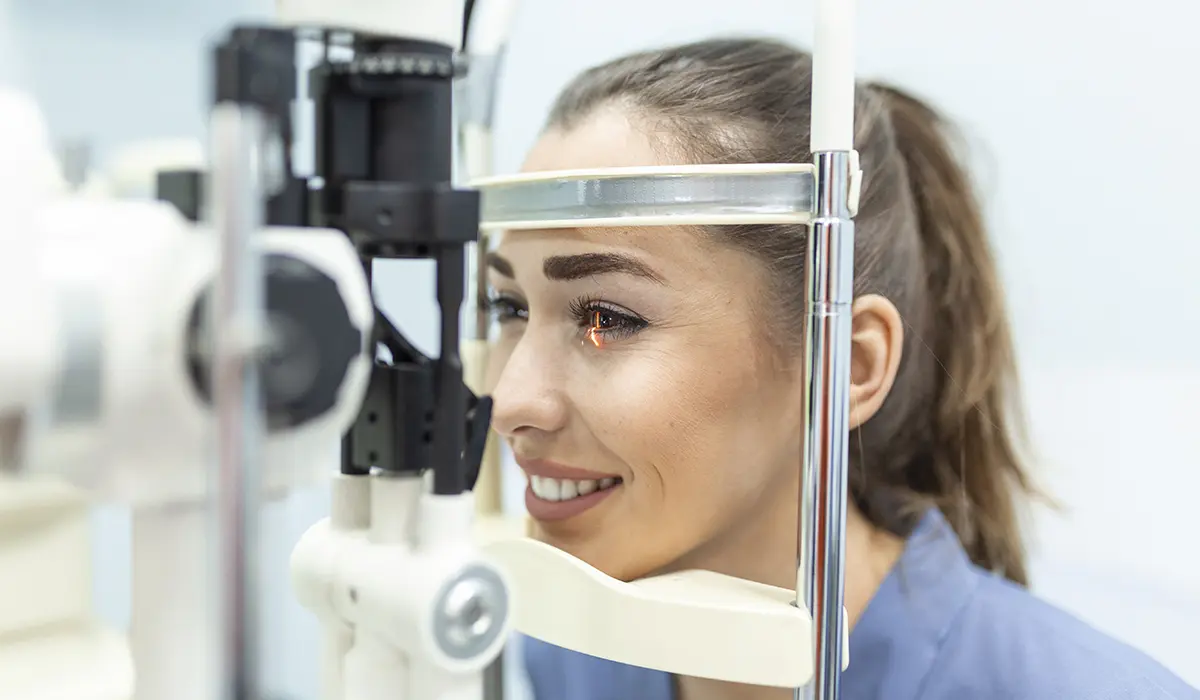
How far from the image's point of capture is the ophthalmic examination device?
34cm

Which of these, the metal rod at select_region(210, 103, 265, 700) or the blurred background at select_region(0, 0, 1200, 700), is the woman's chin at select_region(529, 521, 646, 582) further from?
the metal rod at select_region(210, 103, 265, 700)

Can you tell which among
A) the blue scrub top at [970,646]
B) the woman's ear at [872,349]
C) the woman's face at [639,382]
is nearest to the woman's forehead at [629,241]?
the woman's face at [639,382]

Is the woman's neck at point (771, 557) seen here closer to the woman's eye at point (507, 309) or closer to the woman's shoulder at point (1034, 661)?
the woman's shoulder at point (1034, 661)

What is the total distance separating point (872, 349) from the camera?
2.27ft

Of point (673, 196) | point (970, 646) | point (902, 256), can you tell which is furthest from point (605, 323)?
point (970, 646)

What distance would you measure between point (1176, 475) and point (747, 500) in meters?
0.32

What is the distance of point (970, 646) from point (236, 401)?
0.58 m

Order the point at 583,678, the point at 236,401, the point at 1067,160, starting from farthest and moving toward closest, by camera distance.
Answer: the point at 583,678
the point at 1067,160
the point at 236,401

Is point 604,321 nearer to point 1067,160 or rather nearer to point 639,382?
point 639,382

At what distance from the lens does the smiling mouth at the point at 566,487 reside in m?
0.68

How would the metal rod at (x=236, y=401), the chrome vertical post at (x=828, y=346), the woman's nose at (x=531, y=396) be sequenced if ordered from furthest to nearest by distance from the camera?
the woman's nose at (x=531, y=396) → the chrome vertical post at (x=828, y=346) → the metal rod at (x=236, y=401)

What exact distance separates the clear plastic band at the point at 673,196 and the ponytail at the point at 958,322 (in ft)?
0.64

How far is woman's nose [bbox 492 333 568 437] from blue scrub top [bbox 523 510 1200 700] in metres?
0.28

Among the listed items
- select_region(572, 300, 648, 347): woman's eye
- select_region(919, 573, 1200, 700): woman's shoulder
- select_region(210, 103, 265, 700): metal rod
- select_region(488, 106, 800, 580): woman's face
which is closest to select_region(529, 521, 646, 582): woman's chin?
select_region(488, 106, 800, 580): woman's face
